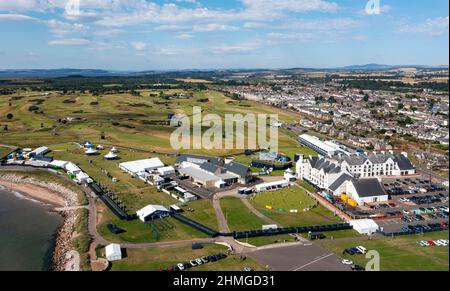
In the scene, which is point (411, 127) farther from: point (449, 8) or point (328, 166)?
point (449, 8)

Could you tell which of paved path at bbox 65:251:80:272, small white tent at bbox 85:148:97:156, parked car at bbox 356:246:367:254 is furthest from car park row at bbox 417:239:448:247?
small white tent at bbox 85:148:97:156

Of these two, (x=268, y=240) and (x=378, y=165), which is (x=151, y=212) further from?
(x=378, y=165)

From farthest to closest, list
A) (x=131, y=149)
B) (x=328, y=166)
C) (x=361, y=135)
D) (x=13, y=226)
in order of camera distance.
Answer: (x=361, y=135) → (x=131, y=149) → (x=328, y=166) → (x=13, y=226)

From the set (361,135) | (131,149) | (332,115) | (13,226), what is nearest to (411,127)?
(361,135)

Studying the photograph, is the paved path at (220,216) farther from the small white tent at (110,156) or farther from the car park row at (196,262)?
the small white tent at (110,156)

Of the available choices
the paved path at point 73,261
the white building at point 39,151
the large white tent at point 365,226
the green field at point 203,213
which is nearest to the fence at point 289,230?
the large white tent at point 365,226
